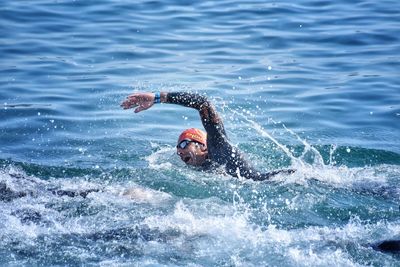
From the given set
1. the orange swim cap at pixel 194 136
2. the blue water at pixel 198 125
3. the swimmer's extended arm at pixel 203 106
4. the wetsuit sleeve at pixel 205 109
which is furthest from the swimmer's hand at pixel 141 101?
the blue water at pixel 198 125

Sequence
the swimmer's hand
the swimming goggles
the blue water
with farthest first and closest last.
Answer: the swimming goggles, the swimmer's hand, the blue water

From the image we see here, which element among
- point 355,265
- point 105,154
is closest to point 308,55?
point 105,154

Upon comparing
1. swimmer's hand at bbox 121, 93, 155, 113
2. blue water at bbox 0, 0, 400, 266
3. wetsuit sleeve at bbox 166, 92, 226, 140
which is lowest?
blue water at bbox 0, 0, 400, 266

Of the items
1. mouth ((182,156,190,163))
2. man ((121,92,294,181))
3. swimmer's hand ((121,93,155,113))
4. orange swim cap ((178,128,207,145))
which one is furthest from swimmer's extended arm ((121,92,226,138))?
mouth ((182,156,190,163))

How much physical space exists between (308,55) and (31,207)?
9.50 metres

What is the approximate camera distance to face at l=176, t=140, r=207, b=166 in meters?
10.7

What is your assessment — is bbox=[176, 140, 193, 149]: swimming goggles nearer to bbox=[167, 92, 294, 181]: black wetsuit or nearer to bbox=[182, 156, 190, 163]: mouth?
bbox=[182, 156, 190, 163]: mouth

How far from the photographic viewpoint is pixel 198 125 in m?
13.4

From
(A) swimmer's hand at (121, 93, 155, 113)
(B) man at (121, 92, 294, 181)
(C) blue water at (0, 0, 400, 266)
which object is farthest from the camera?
(B) man at (121, 92, 294, 181)

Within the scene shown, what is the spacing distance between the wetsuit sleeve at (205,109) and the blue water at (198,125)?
608 millimetres

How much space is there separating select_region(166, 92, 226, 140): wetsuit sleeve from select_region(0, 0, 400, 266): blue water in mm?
608

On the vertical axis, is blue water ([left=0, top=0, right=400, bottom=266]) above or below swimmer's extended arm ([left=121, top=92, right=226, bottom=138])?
below

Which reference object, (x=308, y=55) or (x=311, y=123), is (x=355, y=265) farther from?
(x=308, y=55)

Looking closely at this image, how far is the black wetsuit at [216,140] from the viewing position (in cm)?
1041
